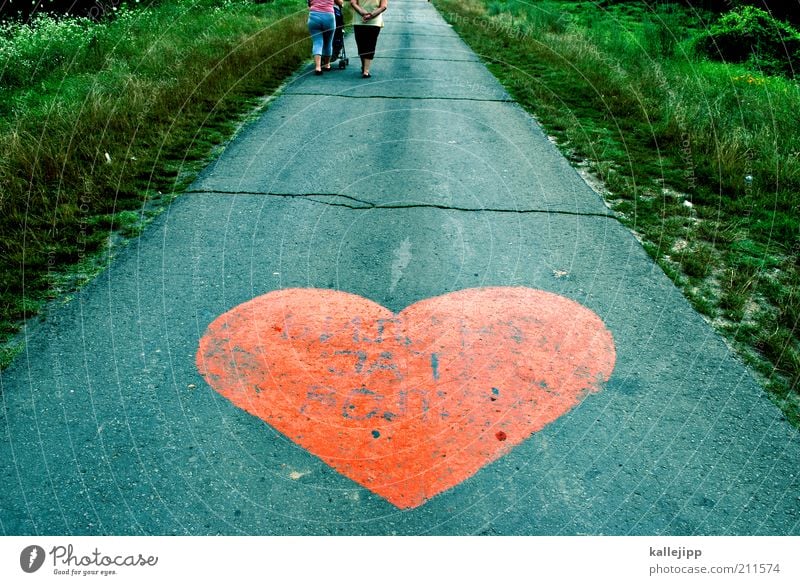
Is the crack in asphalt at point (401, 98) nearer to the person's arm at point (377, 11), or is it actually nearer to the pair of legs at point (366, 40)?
the pair of legs at point (366, 40)

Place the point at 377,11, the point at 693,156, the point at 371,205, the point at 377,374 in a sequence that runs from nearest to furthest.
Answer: the point at 377,374
the point at 371,205
the point at 693,156
the point at 377,11

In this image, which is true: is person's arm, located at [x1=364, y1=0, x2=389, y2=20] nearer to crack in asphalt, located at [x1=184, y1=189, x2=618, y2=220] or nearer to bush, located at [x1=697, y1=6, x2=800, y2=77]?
crack in asphalt, located at [x1=184, y1=189, x2=618, y2=220]

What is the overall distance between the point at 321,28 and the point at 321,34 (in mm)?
→ 146

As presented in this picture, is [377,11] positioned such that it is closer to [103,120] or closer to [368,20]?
[368,20]

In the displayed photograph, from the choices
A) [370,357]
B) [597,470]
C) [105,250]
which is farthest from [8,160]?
[597,470]

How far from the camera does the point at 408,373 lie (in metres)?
3.22

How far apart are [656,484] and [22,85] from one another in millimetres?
10050

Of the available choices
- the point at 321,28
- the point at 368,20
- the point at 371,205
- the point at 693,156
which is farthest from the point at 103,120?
the point at 693,156

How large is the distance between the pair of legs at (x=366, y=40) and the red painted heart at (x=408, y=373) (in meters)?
6.74

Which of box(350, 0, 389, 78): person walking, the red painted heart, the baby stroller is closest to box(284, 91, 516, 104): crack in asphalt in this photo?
box(350, 0, 389, 78): person walking

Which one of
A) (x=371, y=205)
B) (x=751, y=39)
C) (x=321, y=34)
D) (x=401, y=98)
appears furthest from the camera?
(x=751, y=39)

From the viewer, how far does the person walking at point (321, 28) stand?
31.3 feet
